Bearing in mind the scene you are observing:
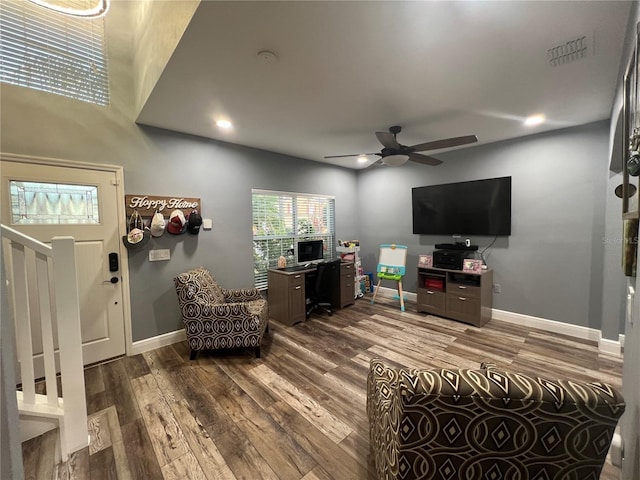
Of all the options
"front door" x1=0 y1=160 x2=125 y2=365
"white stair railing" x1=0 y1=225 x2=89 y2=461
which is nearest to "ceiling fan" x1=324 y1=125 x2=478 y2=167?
"white stair railing" x1=0 y1=225 x2=89 y2=461

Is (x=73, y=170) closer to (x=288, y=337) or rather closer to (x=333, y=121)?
(x=333, y=121)

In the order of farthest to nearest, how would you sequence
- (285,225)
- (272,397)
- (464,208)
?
(285,225) < (464,208) < (272,397)

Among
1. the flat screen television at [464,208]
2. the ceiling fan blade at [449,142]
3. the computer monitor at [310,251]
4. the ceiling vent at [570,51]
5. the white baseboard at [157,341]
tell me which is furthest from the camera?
the computer monitor at [310,251]

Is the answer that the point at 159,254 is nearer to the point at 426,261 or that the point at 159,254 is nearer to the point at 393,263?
the point at 393,263

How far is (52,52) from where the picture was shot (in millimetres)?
2523

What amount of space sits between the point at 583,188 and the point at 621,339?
1780 millimetres

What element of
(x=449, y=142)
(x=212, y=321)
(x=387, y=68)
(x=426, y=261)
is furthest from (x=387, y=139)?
(x=212, y=321)

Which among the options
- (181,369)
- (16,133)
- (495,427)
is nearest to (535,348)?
(495,427)

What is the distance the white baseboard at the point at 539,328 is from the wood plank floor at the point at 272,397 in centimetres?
12

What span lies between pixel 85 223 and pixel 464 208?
4.95 meters

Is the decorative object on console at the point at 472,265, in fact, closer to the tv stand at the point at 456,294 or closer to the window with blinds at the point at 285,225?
the tv stand at the point at 456,294

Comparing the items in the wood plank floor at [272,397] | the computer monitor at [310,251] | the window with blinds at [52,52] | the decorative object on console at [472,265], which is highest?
the window with blinds at [52,52]

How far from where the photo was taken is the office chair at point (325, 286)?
159 inches

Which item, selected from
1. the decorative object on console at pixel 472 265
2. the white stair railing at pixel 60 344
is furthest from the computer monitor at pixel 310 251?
the white stair railing at pixel 60 344
